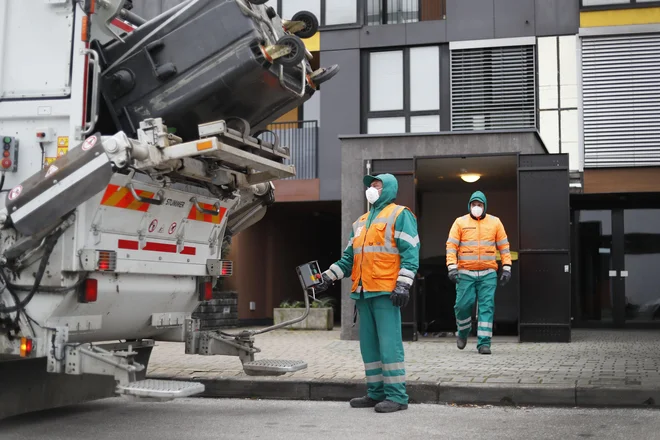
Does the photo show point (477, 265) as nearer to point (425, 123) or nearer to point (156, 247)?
point (156, 247)

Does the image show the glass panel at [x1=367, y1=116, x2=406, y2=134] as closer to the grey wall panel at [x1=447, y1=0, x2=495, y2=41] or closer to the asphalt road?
the grey wall panel at [x1=447, y1=0, x2=495, y2=41]

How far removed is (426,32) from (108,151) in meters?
11.6

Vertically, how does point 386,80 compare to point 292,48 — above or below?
above

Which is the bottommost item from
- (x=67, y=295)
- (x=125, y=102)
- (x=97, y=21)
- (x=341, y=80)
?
(x=67, y=295)

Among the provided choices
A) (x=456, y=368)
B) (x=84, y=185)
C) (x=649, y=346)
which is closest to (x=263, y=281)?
(x=649, y=346)

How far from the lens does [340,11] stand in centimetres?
1659

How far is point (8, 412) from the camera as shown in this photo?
602 centimetres

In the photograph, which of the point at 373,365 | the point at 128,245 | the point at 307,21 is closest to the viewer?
the point at 128,245

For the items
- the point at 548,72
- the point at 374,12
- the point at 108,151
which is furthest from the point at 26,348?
the point at 374,12

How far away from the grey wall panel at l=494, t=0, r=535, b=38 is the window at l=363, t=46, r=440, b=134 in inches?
48.7

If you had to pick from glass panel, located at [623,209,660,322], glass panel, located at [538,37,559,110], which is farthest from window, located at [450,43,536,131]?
glass panel, located at [623,209,660,322]

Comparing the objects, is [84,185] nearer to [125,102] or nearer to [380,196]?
[125,102]

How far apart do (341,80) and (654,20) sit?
5662mm

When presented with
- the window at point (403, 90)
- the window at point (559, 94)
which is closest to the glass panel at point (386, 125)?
the window at point (403, 90)
